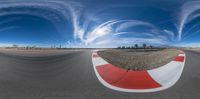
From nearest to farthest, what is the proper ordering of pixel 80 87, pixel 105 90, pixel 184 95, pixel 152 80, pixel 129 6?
pixel 184 95, pixel 105 90, pixel 80 87, pixel 152 80, pixel 129 6

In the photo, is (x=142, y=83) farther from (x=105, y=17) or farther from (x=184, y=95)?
(x=105, y=17)

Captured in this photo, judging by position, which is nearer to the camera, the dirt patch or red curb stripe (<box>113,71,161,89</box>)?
red curb stripe (<box>113,71,161,89</box>)

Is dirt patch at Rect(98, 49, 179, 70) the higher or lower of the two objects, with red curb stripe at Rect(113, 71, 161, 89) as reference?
higher

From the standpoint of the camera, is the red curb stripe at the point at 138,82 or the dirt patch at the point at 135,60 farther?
the dirt patch at the point at 135,60

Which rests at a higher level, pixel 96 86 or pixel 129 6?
pixel 129 6

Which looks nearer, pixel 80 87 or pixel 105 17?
pixel 80 87

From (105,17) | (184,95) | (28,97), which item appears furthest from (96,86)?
(105,17)

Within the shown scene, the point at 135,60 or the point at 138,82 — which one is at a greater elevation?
the point at 135,60

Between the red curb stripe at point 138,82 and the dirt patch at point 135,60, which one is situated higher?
the dirt patch at point 135,60

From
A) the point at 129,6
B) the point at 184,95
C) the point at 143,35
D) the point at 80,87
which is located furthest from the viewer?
the point at 129,6

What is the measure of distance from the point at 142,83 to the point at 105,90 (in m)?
1.14

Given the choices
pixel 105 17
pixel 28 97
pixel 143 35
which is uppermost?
pixel 105 17

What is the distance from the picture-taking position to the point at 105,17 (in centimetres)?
610

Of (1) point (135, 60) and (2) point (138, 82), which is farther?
(1) point (135, 60)
